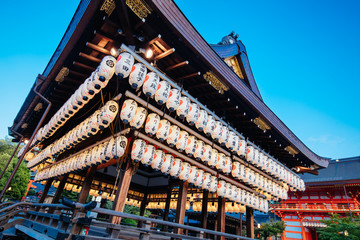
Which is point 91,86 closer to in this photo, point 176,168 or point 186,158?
point 176,168

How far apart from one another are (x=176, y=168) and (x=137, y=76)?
11.8ft

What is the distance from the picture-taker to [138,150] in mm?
6141

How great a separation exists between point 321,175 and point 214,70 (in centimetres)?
3112

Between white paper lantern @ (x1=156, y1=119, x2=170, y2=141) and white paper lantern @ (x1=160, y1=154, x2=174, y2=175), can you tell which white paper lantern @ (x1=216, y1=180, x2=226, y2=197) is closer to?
white paper lantern @ (x1=160, y1=154, x2=174, y2=175)

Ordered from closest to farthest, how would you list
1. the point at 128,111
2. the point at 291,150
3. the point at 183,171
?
the point at 128,111, the point at 183,171, the point at 291,150

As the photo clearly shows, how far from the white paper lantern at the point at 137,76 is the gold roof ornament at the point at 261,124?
654 cm

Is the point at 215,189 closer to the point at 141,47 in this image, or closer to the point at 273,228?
the point at 141,47

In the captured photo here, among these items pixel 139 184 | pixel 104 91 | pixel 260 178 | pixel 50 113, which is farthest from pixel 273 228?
pixel 50 113

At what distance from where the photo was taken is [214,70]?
7301mm

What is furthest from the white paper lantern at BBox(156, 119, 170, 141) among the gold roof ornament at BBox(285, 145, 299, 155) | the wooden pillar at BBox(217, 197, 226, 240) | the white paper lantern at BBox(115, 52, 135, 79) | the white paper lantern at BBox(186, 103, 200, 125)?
the gold roof ornament at BBox(285, 145, 299, 155)

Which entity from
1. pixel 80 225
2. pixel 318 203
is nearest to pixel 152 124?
pixel 80 225

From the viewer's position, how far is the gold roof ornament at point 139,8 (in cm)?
530

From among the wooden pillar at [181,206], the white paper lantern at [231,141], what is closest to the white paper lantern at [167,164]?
the wooden pillar at [181,206]

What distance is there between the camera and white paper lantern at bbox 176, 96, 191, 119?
6.58 metres
